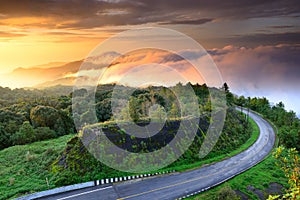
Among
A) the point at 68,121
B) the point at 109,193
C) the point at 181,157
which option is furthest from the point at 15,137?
the point at 181,157

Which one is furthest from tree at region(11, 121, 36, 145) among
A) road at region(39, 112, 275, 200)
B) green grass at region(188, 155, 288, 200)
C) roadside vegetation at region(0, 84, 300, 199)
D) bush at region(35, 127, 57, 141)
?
green grass at region(188, 155, 288, 200)

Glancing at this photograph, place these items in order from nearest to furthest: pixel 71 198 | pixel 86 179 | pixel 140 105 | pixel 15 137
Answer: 1. pixel 71 198
2. pixel 86 179
3. pixel 15 137
4. pixel 140 105

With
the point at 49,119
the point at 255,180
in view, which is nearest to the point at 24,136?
the point at 49,119

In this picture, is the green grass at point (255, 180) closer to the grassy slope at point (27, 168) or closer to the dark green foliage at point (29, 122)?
the grassy slope at point (27, 168)

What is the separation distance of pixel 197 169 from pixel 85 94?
26230mm

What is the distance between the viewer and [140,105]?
84.8 ft

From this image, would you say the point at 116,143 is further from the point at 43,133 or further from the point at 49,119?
the point at 49,119

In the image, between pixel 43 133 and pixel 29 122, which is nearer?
pixel 43 133

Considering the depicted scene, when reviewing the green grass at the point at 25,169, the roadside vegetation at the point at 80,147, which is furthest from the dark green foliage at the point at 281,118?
the green grass at the point at 25,169

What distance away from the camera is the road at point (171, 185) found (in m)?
14.6

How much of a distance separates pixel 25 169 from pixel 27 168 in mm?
157

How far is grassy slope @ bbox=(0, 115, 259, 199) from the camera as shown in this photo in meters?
14.6

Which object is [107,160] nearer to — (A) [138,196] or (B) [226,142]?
(A) [138,196]

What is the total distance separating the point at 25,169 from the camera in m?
16.9
